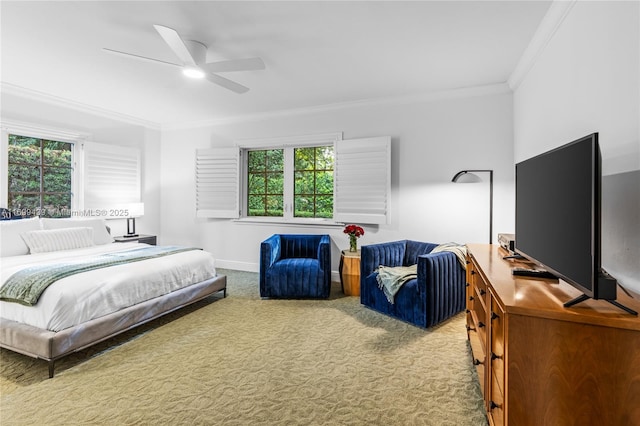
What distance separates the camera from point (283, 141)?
494 cm

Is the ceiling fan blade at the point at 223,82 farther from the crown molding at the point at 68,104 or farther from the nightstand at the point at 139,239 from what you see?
the nightstand at the point at 139,239

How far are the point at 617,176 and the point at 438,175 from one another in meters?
2.50

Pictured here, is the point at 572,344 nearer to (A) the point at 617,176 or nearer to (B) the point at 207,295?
(A) the point at 617,176

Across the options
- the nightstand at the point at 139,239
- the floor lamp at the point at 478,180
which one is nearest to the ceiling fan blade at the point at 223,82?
the floor lamp at the point at 478,180

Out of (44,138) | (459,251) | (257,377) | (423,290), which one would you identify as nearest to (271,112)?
(44,138)

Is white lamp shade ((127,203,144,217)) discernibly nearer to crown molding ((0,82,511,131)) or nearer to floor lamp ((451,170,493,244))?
crown molding ((0,82,511,131))

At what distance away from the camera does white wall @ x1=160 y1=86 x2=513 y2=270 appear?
3.81 metres

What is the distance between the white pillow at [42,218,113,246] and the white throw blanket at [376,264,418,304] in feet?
11.5

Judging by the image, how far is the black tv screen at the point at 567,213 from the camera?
3.92ft

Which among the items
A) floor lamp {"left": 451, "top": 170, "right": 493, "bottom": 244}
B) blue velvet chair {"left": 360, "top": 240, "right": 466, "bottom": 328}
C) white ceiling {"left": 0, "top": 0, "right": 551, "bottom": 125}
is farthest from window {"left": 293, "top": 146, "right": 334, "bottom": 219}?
floor lamp {"left": 451, "top": 170, "right": 493, "bottom": 244}

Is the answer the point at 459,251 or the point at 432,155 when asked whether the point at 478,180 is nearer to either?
the point at 432,155

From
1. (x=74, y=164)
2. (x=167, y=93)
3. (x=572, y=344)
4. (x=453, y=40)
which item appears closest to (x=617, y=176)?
(x=572, y=344)

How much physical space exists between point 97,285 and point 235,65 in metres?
2.06

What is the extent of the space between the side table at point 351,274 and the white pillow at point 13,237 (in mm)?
3425
